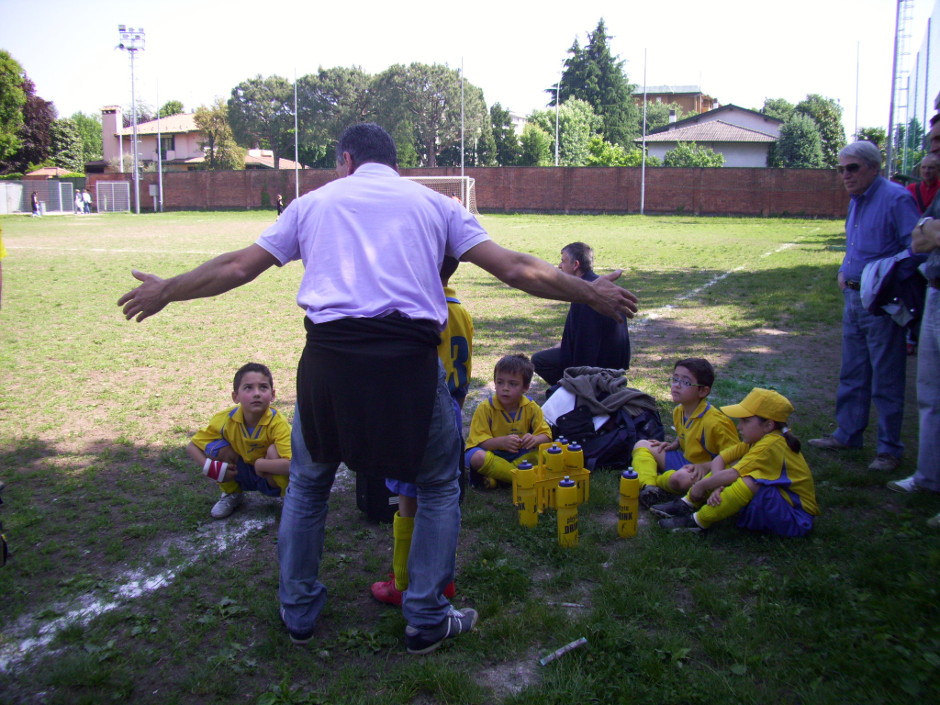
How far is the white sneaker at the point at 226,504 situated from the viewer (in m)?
4.57

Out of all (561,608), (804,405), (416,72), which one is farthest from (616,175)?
(561,608)

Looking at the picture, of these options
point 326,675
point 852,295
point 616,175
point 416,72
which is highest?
point 416,72

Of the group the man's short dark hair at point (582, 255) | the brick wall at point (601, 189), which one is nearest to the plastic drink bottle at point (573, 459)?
the man's short dark hair at point (582, 255)

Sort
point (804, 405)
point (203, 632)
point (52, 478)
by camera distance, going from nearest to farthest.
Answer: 1. point (203, 632)
2. point (52, 478)
3. point (804, 405)

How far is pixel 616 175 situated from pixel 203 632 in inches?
1883

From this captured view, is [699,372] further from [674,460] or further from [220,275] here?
[220,275]

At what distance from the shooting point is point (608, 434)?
5367mm

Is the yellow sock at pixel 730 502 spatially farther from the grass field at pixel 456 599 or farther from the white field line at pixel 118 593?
the white field line at pixel 118 593

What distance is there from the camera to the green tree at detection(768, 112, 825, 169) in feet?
199

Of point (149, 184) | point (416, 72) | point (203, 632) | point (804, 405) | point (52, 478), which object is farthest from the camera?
point (416, 72)

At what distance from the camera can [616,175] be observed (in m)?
48.5

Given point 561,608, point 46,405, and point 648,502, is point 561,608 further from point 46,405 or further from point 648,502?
point 46,405

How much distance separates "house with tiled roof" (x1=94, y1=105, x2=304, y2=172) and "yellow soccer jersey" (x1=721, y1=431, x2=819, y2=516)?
286 ft

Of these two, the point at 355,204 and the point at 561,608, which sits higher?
the point at 355,204
